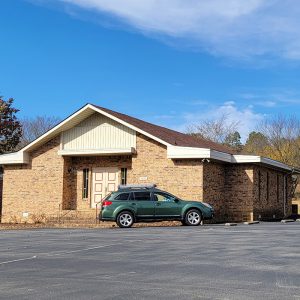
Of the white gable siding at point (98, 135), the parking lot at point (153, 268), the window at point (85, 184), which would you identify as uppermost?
the white gable siding at point (98, 135)

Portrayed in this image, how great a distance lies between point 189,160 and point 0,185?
15935mm

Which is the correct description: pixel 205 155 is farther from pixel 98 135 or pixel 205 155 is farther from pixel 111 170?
pixel 98 135

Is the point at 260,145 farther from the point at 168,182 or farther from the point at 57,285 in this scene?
the point at 57,285

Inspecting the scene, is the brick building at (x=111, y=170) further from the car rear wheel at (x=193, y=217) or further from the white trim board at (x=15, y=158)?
the car rear wheel at (x=193, y=217)

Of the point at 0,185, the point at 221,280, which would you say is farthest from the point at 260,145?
the point at 221,280

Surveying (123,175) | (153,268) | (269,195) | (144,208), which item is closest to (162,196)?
(144,208)

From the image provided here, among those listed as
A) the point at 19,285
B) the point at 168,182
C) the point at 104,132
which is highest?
the point at 104,132

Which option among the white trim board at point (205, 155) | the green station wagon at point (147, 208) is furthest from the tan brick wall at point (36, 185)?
the green station wagon at point (147, 208)

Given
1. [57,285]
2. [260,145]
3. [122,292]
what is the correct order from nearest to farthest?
[122,292] < [57,285] < [260,145]

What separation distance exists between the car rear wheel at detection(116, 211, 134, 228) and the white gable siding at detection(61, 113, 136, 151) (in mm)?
6429

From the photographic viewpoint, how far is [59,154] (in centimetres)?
3002

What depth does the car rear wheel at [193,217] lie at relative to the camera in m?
23.0

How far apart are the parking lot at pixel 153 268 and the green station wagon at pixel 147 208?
22.8 feet

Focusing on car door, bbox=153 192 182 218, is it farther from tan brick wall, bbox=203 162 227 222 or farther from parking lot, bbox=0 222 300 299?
parking lot, bbox=0 222 300 299
